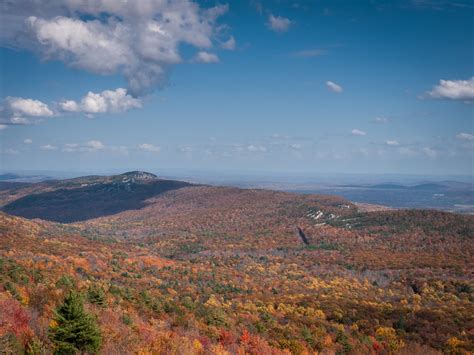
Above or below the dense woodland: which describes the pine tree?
above

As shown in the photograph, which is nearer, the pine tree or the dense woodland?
the pine tree

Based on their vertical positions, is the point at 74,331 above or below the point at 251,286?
above

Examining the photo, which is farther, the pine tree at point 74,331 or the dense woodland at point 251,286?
the dense woodland at point 251,286

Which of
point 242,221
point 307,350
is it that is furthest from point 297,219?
point 307,350

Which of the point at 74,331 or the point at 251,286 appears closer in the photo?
the point at 74,331

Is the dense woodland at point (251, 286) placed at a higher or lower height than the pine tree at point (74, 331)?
lower
